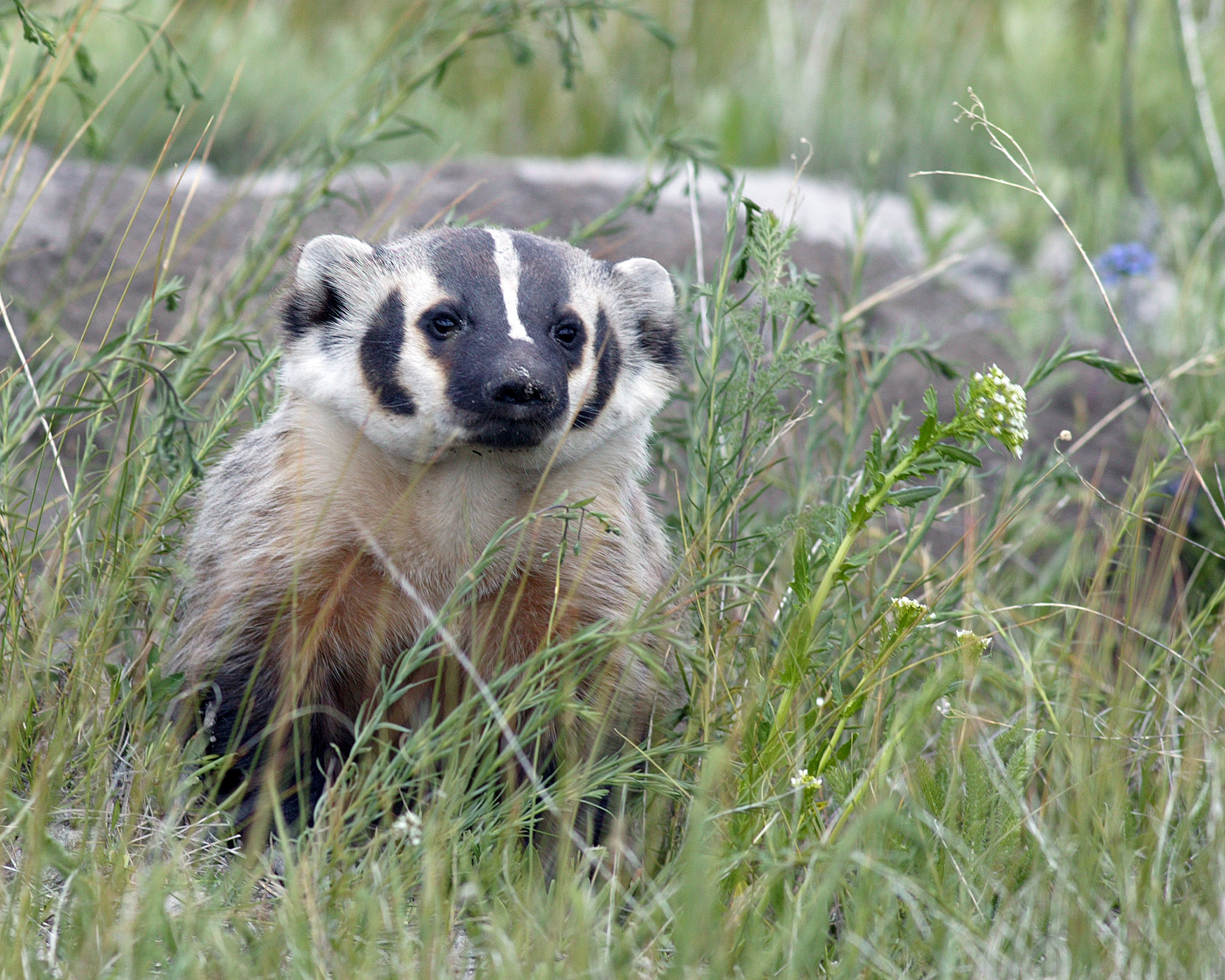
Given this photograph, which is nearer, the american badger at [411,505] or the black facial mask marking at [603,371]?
the american badger at [411,505]

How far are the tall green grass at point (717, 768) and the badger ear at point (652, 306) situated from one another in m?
0.12

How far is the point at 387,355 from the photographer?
2.61 meters

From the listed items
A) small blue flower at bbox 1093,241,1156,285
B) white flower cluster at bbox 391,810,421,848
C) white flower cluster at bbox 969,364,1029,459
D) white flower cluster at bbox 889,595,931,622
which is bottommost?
white flower cluster at bbox 391,810,421,848

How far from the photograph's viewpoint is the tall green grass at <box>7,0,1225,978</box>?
1.77m

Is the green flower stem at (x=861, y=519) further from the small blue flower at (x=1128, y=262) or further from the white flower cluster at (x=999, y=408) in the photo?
the small blue flower at (x=1128, y=262)

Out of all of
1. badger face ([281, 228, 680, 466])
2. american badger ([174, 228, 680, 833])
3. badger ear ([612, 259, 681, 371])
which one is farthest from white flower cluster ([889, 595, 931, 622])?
badger ear ([612, 259, 681, 371])

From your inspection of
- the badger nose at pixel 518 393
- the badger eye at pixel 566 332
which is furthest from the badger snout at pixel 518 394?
the badger eye at pixel 566 332

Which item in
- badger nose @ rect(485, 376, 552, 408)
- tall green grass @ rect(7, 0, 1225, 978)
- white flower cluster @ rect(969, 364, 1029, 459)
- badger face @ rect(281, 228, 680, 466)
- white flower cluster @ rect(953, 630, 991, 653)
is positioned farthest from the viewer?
badger face @ rect(281, 228, 680, 466)

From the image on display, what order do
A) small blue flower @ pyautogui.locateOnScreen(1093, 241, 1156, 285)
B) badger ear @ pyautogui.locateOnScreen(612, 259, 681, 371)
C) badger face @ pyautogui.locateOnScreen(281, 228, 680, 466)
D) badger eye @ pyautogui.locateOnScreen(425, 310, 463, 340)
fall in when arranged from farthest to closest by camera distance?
small blue flower @ pyautogui.locateOnScreen(1093, 241, 1156, 285) < badger ear @ pyautogui.locateOnScreen(612, 259, 681, 371) < badger eye @ pyautogui.locateOnScreen(425, 310, 463, 340) < badger face @ pyautogui.locateOnScreen(281, 228, 680, 466)

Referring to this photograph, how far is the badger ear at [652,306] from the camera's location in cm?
291

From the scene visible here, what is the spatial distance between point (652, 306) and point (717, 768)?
1.38 meters

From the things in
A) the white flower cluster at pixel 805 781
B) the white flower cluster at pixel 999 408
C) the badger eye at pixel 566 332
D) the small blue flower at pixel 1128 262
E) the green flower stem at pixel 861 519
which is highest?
the small blue flower at pixel 1128 262

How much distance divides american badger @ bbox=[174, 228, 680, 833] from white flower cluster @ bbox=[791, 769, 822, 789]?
17.4 inches

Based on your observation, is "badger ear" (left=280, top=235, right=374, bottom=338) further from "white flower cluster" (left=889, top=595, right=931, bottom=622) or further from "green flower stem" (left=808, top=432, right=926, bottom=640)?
"white flower cluster" (left=889, top=595, right=931, bottom=622)
